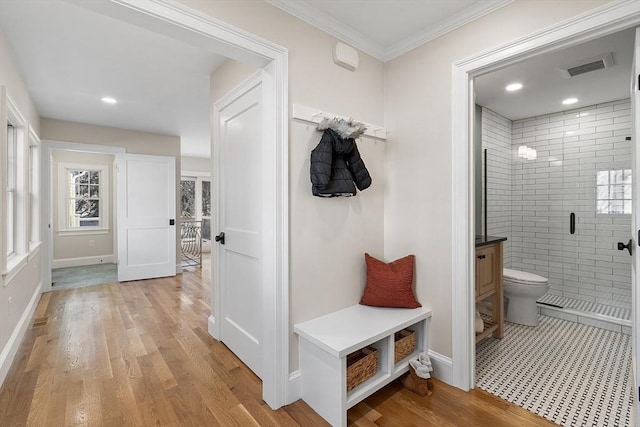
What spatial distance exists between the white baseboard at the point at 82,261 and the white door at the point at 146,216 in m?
2.12

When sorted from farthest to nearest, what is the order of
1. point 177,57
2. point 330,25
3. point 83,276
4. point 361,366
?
point 83,276 → point 177,57 → point 330,25 → point 361,366

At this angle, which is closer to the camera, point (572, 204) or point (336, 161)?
point (336, 161)

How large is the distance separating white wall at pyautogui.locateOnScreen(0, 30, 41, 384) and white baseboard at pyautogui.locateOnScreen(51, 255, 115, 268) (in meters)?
2.89

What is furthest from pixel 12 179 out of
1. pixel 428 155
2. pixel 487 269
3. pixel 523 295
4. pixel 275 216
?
pixel 523 295

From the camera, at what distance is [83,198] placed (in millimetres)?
6223

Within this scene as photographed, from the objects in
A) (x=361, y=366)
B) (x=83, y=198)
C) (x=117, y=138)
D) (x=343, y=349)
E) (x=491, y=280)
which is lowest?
(x=361, y=366)

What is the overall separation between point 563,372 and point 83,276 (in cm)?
653

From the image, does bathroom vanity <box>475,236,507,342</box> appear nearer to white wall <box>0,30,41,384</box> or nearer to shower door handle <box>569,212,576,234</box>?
shower door handle <box>569,212,576,234</box>

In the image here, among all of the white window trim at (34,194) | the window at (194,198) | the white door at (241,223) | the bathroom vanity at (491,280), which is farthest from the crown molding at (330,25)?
the window at (194,198)

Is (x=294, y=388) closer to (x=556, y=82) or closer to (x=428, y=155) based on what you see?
(x=428, y=155)

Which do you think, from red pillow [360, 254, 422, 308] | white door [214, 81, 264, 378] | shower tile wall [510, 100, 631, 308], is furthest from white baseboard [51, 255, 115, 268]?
shower tile wall [510, 100, 631, 308]

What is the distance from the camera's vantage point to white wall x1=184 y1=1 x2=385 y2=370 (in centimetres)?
184

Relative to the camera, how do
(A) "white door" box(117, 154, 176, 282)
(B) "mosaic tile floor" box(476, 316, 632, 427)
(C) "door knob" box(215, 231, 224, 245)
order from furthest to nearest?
(A) "white door" box(117, 154, 176, 282), (C) "door knob" box(215, 231, 224, 245), (B) "mosaic tile floor" box(476, 316, 632, 427)

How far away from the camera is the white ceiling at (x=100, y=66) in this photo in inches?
82.0
